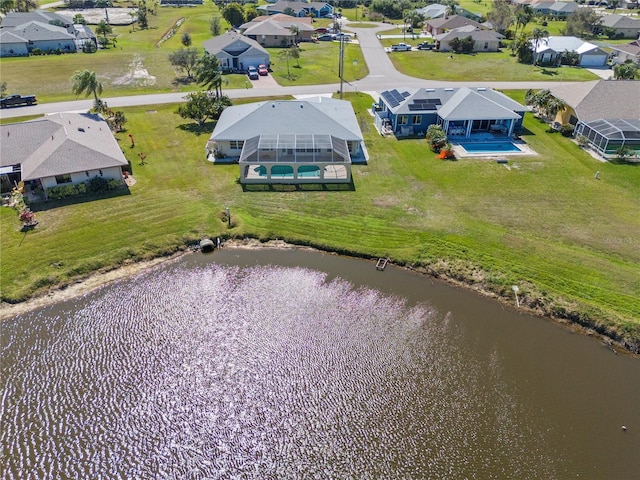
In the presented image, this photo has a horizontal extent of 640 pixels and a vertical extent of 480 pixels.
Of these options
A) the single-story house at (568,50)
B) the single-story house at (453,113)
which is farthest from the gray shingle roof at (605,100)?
the single-story house at (568,50)

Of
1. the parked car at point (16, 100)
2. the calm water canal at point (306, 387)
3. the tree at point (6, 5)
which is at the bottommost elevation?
the calm water canal at point (306, 387)

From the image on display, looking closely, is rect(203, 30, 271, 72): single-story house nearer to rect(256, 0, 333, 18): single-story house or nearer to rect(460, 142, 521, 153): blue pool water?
rect(460, 142, 521, 153): blue pool water

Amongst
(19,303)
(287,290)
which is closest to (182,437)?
(287,290)

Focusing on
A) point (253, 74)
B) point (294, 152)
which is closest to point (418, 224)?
point (294, 152)

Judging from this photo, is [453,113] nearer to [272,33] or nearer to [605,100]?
[605,100]

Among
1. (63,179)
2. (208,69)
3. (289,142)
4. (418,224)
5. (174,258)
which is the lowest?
(174,258)

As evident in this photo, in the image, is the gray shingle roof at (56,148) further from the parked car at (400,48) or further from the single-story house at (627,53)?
the single-story house at (627,53)

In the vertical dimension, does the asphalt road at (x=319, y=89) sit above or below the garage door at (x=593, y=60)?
below
